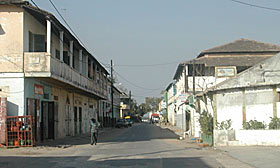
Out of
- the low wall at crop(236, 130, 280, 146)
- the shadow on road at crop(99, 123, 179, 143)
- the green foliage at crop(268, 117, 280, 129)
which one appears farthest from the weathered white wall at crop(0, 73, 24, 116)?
the green foliage at crop(268, 117, 280, 129)

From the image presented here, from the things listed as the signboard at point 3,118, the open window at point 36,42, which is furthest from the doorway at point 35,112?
the open window at point 36,42

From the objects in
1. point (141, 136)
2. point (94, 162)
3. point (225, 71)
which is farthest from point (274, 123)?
point (225, 71)

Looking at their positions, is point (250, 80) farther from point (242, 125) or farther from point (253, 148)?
point (253, 148)

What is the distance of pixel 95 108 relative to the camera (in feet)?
148

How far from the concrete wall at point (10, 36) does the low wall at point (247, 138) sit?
11.3 meters

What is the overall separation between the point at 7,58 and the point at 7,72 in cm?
76

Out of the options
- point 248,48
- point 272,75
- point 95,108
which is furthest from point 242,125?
point 95,108

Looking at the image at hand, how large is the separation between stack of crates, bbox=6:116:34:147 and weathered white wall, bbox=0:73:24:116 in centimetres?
75

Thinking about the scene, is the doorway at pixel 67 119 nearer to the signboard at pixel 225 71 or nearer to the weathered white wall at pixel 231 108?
the weathered white wall at pixel 231 108

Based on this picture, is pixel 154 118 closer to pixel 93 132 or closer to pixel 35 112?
pixel 93 132

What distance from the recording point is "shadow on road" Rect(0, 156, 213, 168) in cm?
1227

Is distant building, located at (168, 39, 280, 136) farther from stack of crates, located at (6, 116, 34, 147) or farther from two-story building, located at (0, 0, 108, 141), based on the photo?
stack of crates, located at (6, 116, 34, 147)

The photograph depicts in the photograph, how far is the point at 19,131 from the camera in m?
18.4

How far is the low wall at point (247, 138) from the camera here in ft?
56.5
